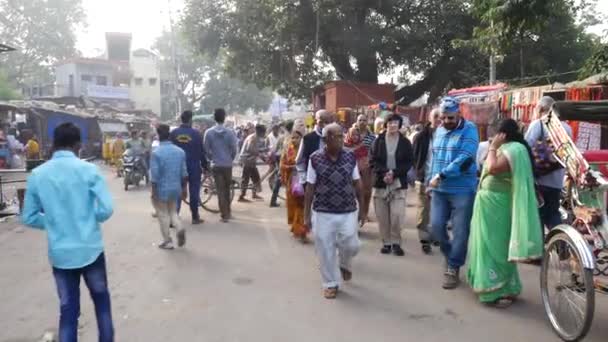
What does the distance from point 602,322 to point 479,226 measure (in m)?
1.16

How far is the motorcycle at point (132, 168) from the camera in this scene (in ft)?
45.4

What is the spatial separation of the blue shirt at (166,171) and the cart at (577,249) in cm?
443

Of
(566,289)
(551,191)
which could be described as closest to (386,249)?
(551,191)

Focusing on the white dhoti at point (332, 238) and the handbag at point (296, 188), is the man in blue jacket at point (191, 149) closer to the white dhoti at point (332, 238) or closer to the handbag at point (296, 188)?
the handbag at point (296, 188)

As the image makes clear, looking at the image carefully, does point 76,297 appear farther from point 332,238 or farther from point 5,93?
point 5,93

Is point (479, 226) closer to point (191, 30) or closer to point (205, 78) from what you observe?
point (191, 30)

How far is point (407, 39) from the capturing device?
64.0ft

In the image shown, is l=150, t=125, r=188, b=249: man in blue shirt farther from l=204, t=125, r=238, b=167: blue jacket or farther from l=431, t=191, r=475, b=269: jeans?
l=431, t=191, r=475, b=269: jeans

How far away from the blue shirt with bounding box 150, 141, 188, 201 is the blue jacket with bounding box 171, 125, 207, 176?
5.04 feet

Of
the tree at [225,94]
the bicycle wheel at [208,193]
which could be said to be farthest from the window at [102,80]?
the bicycle wheel at [208,193]

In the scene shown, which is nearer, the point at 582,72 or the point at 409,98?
the point at 582,72

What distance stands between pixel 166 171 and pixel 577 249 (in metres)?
4.81

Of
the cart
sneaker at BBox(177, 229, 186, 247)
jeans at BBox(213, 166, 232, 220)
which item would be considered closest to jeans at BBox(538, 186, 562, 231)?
the cart

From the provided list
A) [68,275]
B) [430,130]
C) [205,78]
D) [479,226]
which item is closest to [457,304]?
[479,226]
